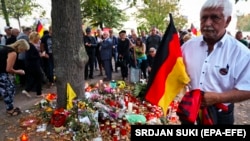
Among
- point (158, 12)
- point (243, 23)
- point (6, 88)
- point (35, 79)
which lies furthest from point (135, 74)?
point (243, 23)

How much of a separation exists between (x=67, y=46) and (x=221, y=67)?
3.61 meters

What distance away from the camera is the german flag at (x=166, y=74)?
243 cm

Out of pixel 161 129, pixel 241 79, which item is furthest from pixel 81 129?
pixel 241 79

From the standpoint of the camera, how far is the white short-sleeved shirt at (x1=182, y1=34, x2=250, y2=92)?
7.13ft

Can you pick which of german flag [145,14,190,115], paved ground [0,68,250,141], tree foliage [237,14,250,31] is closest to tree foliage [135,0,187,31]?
paved ground [0,68,250,141]

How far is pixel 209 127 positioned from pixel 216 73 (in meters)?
0.44

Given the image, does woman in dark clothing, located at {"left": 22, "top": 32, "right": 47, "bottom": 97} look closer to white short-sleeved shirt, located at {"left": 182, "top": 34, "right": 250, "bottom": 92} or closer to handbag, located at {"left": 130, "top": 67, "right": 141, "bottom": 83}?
handbag, located at {"left": 130, "top": 67, "right": 141, "bottom": 83}

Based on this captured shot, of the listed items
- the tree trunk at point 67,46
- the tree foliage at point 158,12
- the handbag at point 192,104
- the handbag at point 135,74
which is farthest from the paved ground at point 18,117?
the tree foliage at point 158,12

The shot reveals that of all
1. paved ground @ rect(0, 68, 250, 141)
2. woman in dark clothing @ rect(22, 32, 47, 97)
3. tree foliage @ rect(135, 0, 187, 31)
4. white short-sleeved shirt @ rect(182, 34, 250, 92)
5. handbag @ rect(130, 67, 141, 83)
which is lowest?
paved ground @ rect(0, 68, 250, 141)

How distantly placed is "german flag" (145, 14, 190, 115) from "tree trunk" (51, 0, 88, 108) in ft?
10.1

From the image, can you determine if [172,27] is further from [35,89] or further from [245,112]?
[35,89]

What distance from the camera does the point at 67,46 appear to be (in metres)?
5.26

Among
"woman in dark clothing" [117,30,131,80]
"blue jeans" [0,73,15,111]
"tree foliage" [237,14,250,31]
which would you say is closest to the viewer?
"blue jeans" [0,73,15,111]

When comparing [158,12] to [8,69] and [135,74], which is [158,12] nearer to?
[135,74]
